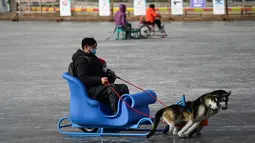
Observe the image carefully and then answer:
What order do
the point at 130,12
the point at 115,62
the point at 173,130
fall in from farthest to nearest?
the point at 130,12 → the point at 115,62 → the point at 173,130

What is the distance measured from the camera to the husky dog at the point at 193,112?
24.8ft

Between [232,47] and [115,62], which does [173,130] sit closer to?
[115,62]

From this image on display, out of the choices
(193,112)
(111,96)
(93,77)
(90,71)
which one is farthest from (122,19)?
(193,112)

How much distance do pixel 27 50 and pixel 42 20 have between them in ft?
75.4

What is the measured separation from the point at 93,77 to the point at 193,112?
1.28m

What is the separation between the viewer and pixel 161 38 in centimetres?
2881

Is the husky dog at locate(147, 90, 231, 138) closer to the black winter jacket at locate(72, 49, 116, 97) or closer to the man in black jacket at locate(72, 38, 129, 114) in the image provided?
the man in black jacket at locate(72, 38, 129, 114)

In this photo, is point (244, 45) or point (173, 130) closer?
point (173, 130)

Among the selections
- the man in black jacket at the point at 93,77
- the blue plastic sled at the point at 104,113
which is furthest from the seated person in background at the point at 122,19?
the blue plastic sled at the point at 104,113

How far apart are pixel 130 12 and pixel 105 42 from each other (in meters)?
19.4

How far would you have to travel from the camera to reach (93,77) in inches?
325

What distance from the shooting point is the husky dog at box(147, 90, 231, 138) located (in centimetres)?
757

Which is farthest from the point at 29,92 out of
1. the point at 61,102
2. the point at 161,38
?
the point at 161,38

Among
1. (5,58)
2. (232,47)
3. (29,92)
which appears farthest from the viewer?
(232,47)
